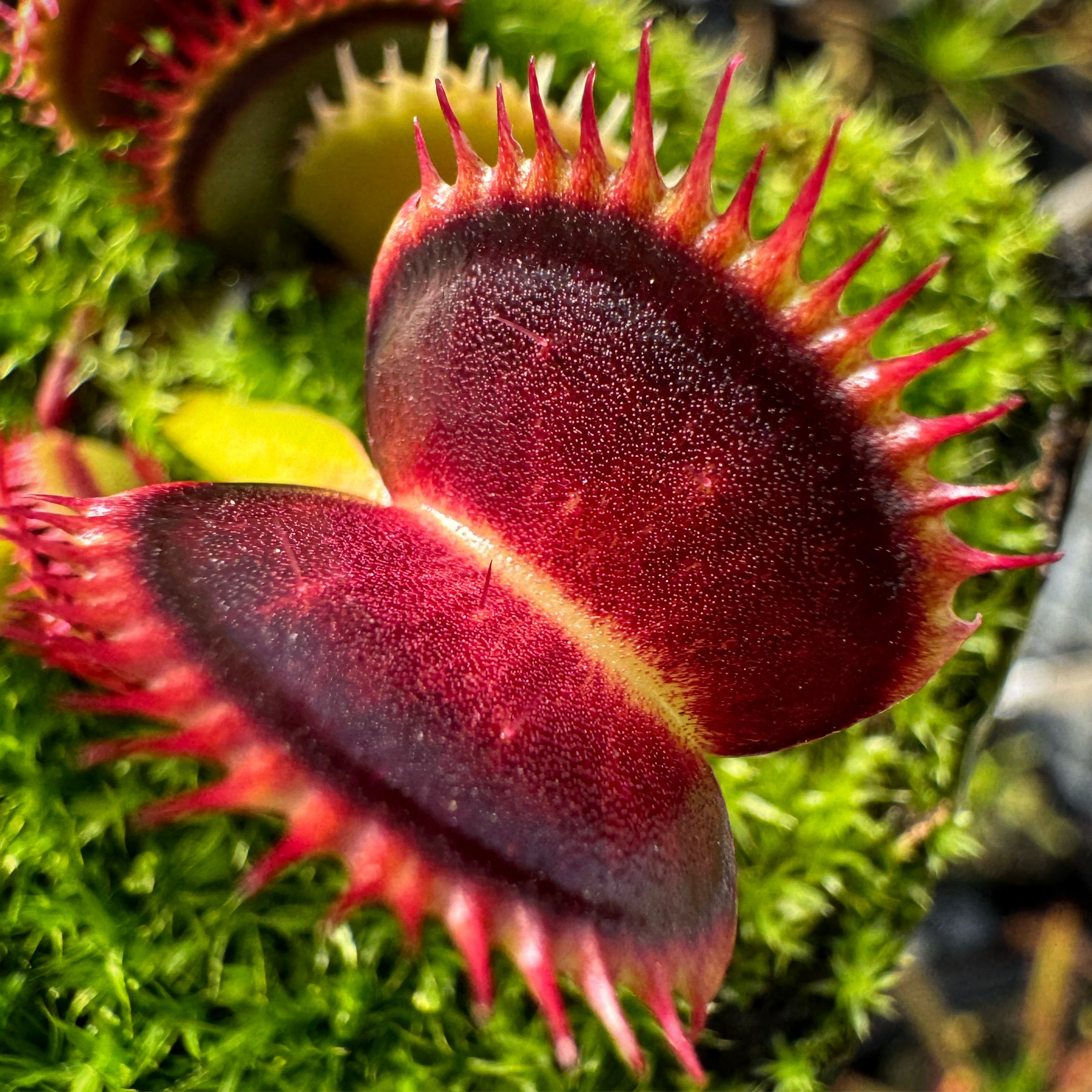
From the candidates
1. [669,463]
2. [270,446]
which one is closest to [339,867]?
[270,446]

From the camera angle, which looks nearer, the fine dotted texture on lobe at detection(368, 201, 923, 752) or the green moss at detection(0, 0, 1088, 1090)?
the fine dotted texture on lobe at detection(368, 201, 923, 752)

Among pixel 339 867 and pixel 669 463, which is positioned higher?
pixel 669 463

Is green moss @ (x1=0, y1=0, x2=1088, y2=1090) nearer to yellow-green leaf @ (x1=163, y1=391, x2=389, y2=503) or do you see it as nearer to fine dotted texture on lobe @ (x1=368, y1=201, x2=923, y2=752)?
yellow-green leaf @ (x1=163, y1=391, x2=389, y2=503)

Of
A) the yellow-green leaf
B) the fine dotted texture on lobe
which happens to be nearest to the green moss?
the yellow-green leaf

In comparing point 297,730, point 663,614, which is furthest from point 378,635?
point 663,614

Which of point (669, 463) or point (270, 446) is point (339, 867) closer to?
point (270, 446)

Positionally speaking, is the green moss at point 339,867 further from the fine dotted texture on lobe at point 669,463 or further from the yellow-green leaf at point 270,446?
the fine dotted texture on lobe at point 669,463

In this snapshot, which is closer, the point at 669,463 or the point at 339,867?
the point at 669,463

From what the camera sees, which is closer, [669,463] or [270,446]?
[669,463]

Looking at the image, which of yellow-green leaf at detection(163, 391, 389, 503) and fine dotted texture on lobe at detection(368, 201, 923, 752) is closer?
fine dotted texture on lobe at detection(368, 201, 923, 752)
